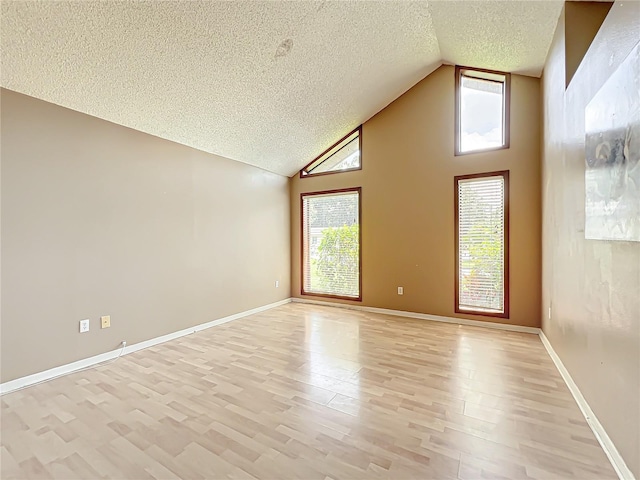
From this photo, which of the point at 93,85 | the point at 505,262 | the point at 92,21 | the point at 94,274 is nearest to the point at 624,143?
the point at 505,262

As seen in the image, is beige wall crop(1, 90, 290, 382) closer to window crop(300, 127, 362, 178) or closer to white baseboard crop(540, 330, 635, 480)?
window crop(300, 127, 362, 178)

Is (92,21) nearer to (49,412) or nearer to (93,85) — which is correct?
(93,85)

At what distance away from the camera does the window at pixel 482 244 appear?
154 inches

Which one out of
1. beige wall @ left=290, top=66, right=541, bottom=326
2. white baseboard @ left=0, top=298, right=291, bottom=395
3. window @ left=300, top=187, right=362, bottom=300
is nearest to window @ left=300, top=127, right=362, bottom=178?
beige wall @ left=290, top=66, right=541, bottom=326

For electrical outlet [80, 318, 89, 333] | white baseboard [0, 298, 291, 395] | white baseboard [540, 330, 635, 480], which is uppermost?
electrical outlet [80, 318, 89, 333]

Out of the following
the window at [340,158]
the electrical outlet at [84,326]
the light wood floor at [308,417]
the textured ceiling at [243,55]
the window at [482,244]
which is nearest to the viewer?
the light wood floor at [308,417]

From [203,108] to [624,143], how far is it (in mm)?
3510

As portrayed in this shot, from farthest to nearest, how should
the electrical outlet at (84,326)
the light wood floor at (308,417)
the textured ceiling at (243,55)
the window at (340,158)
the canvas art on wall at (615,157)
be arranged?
the window at (340,158) → the electrical outlet at (84,326) → the textured ceiling at (243,55) → the light wood floor at (308,417) → the canvas art on wall at (615,157)

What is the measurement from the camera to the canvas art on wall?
1395 mm

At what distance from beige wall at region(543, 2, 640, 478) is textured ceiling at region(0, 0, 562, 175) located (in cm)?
86

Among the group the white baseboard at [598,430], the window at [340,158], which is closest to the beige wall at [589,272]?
the white baseboard at [598,430]

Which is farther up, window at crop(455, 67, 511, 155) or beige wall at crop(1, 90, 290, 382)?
window at crop(455, 67, 511, 155)

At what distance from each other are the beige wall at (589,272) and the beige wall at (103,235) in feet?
12.9

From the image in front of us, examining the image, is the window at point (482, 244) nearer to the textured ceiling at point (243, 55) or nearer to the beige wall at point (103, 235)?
the textured ceiling at point (243, 55)
